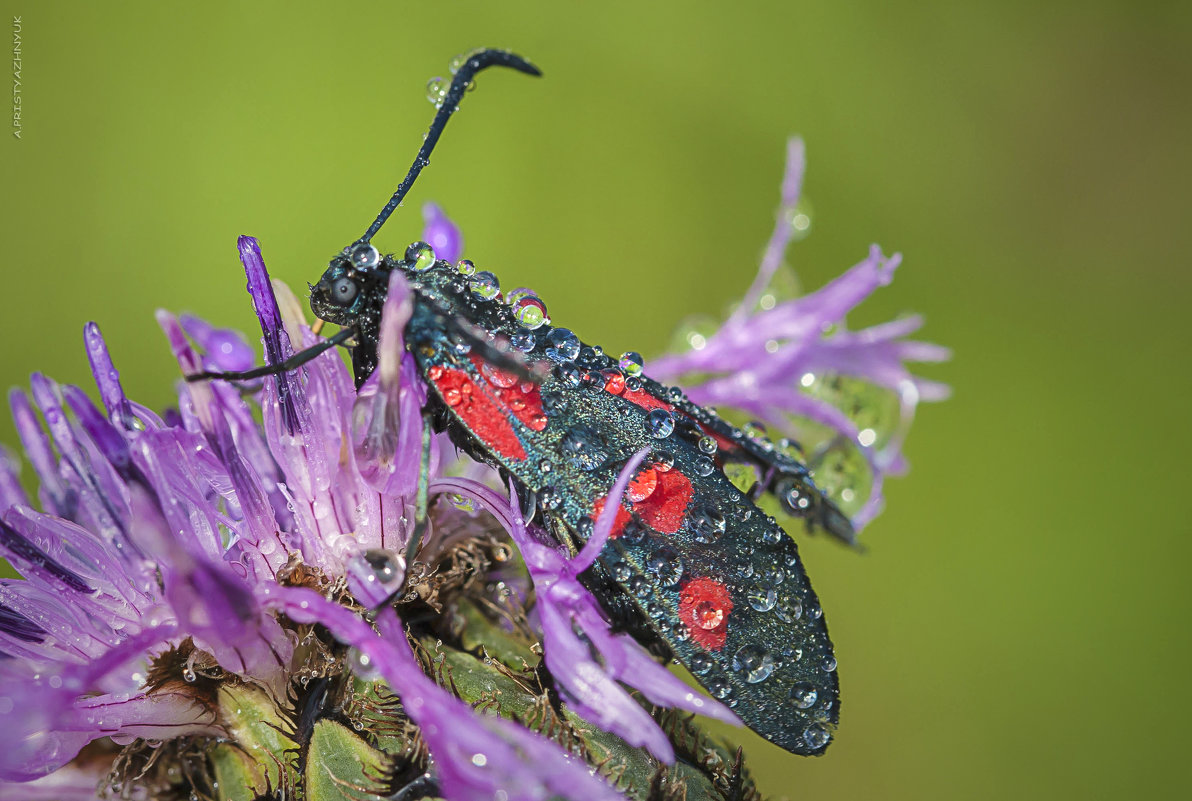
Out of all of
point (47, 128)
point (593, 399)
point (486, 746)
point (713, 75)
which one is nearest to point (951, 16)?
point (713, 75)

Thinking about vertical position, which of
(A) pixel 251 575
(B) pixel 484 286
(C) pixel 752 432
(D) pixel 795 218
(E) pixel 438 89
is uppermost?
(E) pixel 438 89

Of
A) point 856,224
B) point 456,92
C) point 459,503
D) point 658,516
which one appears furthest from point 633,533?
point 856,224

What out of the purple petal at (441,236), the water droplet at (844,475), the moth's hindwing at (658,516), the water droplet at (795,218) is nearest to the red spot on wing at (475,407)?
the moth's hindwing at (658,516)

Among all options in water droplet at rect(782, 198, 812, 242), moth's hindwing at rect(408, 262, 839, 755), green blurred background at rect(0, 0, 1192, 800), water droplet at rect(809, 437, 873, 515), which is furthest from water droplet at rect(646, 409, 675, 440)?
green blurred background at rect(0, 0, 1192, 800)

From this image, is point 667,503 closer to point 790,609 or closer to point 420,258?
point 790,609

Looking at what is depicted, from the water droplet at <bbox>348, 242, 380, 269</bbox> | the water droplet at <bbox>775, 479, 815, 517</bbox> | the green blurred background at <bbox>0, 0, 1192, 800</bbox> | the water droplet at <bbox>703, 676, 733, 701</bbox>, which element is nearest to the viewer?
the water droplet at <bbox>703, 676, 733, 701</bbox>

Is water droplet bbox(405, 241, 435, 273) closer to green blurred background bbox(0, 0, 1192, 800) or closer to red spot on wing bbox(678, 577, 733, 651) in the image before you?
red spot on wing bbox(678, 577, 733, 651)

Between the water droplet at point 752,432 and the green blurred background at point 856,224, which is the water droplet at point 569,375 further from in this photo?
the green blurred background at point 856,224
